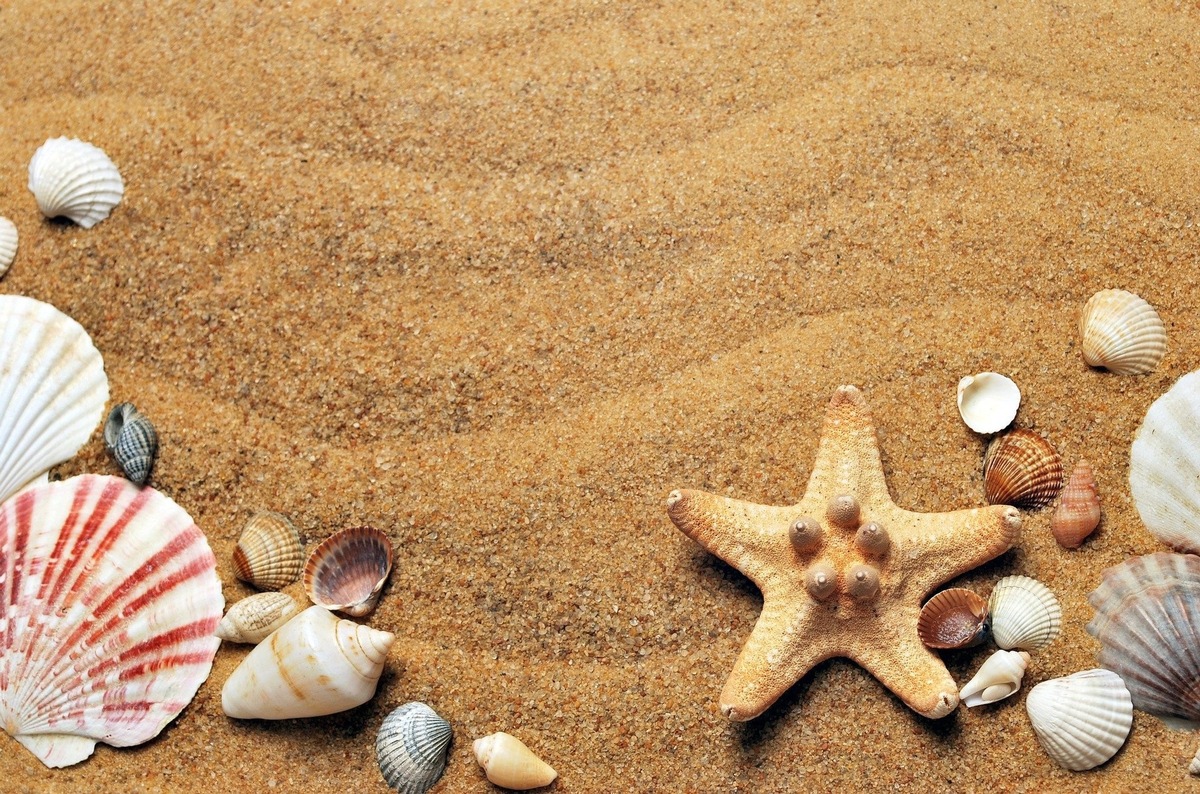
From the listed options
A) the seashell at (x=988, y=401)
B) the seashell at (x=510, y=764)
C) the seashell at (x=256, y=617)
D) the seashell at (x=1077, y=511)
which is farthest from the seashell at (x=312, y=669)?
the seashell at (x=1077, y=511)

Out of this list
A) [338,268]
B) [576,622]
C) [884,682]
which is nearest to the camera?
[884,682]

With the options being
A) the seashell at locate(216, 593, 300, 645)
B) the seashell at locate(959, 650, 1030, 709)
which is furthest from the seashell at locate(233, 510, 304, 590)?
the seashell at locate(959, 650, 1030, 709)

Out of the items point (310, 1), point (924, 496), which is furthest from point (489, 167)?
point (924, 496)

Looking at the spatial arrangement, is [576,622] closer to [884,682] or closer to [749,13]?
[884,682]

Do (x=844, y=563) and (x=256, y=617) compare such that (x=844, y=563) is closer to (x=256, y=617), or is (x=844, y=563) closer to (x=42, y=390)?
(x=256, y=617)

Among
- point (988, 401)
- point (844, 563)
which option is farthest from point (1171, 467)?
point (844, 563)
